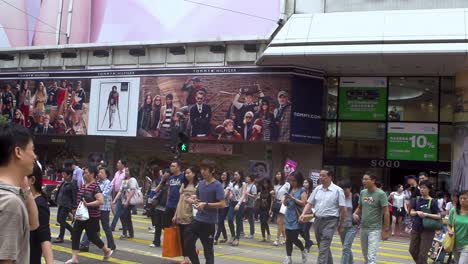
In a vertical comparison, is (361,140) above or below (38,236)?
above

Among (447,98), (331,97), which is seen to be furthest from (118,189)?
(447,98)

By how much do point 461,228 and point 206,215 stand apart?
3463 millimetres

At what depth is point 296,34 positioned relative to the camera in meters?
21.8

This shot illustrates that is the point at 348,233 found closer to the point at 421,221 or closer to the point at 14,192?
the point at 421,221

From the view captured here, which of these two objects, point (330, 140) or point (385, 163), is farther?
point (330, 140)

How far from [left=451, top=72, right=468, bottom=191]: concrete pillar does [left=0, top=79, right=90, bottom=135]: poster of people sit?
18037 mm

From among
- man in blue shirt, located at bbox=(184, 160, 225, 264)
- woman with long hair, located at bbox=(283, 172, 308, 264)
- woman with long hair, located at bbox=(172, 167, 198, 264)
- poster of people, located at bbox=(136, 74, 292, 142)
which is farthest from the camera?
poster of people, located at bbox=(136, 74, 292, 142)

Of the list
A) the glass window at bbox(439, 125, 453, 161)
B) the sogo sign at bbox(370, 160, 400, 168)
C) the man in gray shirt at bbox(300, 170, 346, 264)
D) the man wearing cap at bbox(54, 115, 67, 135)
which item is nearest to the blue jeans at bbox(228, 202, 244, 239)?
the man in gray shirt at bbox(300, 170, 346, 264)

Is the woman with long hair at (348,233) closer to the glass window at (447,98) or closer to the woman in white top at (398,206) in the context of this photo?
the woman in white top at (398,206)

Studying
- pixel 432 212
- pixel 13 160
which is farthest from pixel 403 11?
pixel 13 160

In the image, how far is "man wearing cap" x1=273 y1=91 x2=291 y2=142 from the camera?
2322 centimetres

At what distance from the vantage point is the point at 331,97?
82.9ft

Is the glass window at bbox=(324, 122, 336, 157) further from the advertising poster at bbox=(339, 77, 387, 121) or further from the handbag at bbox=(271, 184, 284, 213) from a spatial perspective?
the handbag at bbox=(271, 184, 284, 213)

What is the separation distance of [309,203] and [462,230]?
249 cm
